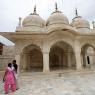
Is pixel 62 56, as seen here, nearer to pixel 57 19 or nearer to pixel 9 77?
pixel 57 19

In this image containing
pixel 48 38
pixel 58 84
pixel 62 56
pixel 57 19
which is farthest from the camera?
pixel 62 56

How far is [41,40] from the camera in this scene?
11.8 metres

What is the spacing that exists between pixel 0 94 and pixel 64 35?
833 cm

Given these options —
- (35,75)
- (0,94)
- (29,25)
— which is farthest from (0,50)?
(0,94)

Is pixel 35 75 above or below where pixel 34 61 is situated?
below

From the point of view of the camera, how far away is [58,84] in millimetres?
7289

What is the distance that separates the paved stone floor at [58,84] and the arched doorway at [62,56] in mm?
4429

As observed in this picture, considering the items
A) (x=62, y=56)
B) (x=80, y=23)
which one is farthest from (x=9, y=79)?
(x=80, y=23)

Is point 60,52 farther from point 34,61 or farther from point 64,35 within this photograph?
point 64,35

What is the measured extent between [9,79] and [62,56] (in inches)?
475

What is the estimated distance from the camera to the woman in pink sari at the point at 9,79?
18.3 ft

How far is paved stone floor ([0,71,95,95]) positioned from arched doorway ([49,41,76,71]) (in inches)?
174

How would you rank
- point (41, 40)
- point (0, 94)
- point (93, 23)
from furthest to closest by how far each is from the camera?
1. point (93, 23)
2. point (41, 40)
3. point (0, 94)

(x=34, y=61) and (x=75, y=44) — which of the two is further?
(x=34, y=61)
